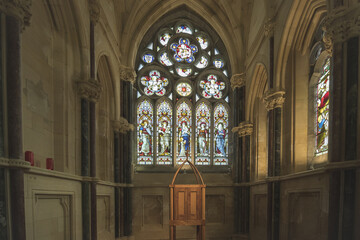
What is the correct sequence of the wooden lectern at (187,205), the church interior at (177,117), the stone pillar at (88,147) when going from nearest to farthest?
the church interior at (177,117) → the stone pillar at (88,147) → the wooden lectern at (187,205)

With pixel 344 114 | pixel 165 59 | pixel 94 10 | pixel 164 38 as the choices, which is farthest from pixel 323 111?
pixel 164 38

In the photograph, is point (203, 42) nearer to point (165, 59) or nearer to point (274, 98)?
point (165, 59)

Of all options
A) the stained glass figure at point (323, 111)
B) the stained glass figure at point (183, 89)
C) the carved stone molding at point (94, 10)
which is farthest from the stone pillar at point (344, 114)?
the stained glass figure at point (183, 89)

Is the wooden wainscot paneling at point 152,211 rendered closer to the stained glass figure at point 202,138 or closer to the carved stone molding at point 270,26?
the stained glass figure at point 202,138

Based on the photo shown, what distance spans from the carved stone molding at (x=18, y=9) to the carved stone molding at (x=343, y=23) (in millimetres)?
4944

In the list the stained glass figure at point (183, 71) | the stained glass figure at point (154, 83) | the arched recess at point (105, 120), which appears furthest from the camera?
the stained glass figure at point (183, 71)

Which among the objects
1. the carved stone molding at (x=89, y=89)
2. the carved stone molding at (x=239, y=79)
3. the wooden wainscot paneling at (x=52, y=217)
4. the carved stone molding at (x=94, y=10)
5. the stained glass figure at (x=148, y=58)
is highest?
the stained glass figure at (x=148, y=58)

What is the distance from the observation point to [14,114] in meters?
3.78

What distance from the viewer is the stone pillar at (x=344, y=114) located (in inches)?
170

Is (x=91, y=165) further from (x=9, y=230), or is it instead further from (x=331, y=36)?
(x=331, y=36)

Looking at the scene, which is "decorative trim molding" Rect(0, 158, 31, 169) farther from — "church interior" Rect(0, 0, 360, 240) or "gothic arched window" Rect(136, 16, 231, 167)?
"gothic arched window" Rect(136, 16, 231, 167)

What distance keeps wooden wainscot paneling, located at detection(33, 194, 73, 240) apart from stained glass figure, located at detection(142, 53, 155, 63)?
863 centimetres

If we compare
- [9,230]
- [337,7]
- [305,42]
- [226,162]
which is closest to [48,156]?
[9,230]

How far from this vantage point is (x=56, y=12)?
243 inches
